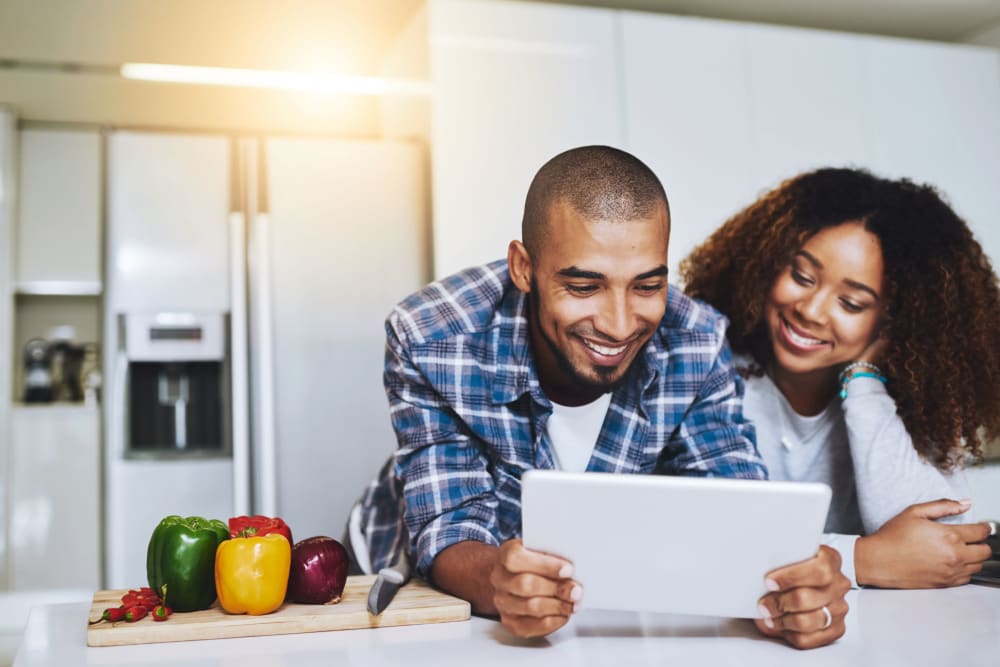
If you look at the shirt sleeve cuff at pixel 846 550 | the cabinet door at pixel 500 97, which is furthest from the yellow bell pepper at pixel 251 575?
the cabinet door at pixel 500 97

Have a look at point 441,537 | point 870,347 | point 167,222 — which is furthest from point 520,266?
point 167,222

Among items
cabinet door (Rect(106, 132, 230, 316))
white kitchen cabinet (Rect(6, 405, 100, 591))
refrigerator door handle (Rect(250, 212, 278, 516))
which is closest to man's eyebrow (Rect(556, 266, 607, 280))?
refrigerator door handle (Rect(250, 212, 278, 516))

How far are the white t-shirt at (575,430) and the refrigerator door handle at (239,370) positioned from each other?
1067 mm

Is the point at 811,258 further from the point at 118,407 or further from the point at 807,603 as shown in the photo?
the point at 118,407

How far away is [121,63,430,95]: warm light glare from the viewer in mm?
1458

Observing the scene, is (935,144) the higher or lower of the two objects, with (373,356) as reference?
higher

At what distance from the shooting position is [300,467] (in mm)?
1978

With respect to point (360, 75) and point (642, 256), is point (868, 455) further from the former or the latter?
point (360, 75)

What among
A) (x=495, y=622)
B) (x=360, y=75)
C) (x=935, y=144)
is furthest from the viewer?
(x=360, y=75)

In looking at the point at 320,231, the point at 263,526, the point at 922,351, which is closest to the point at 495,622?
the point at 263,526

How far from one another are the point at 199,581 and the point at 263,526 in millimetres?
78

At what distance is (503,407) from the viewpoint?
997mm

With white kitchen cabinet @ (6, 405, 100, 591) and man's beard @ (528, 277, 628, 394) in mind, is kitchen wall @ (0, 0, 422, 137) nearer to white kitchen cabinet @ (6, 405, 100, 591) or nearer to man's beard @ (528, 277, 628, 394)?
man's beard @ (528, 277, 628, 394)

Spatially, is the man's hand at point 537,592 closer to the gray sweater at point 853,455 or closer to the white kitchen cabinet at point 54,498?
the gray sweater at point 853,455
